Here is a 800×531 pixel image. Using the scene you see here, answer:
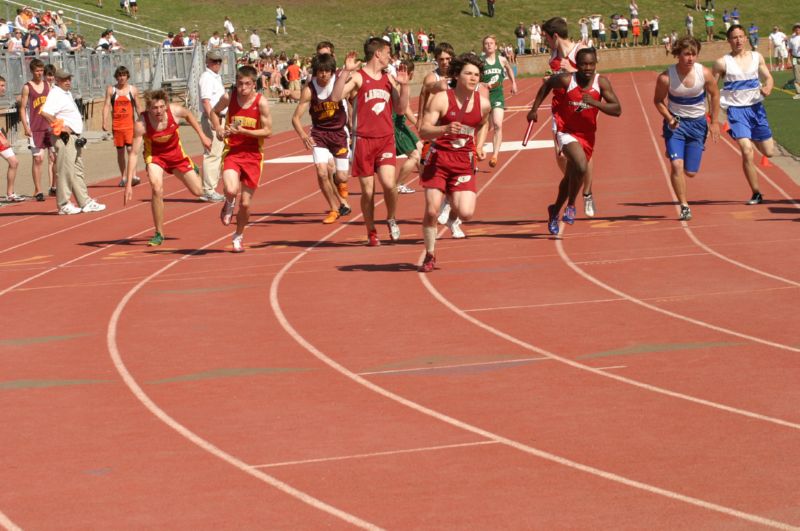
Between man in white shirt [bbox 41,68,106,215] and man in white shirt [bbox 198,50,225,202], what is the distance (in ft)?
4.85

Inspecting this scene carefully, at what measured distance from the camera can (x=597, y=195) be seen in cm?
1775

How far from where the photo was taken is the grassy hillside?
6234 cm

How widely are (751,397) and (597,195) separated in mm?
10595

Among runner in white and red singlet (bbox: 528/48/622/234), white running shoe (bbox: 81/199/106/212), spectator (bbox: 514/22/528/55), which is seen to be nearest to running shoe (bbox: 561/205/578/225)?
runner in white and red singlet (bbox: 528/48/622/234)

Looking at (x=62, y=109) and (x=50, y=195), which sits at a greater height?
(x=62, y=109)

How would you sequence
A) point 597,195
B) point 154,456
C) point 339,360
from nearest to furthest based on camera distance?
point 154,456 < point 339,360 < point 597,195

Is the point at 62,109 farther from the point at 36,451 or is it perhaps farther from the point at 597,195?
the point at 36,451

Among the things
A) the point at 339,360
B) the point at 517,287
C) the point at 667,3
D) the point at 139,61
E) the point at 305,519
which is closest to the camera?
the point at 305,519

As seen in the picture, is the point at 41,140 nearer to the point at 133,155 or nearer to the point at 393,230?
the point at 133,155

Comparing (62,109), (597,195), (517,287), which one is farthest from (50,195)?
(517,287)

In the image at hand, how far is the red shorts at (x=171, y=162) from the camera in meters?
14.5

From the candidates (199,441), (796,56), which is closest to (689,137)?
(199,441)

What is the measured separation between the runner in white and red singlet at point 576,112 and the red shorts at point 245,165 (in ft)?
8.36

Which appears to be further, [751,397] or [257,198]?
[257,198]
